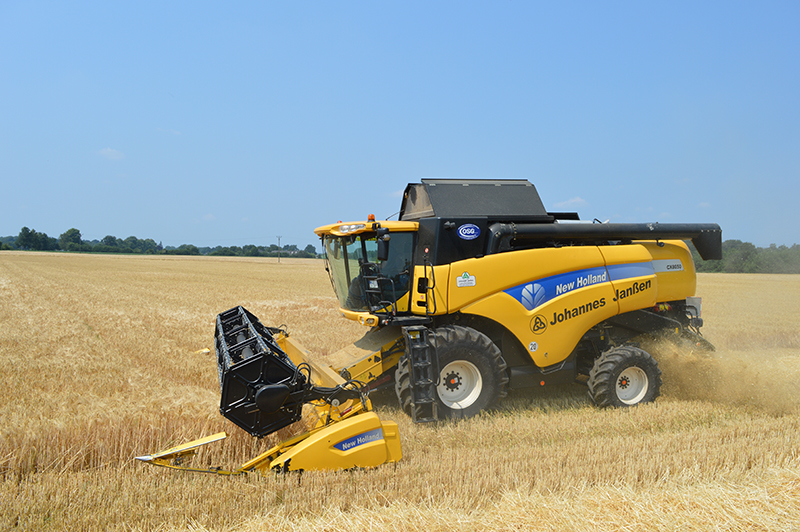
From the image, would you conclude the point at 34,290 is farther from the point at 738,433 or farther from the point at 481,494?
the point at 738,433

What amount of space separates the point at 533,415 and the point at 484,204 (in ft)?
7.97

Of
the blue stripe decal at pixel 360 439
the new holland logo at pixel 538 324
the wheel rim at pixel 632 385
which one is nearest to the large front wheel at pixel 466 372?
the new holland logo at pixel 538 324

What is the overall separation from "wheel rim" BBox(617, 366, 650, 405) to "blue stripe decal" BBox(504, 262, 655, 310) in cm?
111

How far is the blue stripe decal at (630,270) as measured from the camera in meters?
6.11

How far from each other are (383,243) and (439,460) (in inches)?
84.3

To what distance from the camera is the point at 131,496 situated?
3332mm

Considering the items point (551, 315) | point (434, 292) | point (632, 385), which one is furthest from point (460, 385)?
point (632, 385)

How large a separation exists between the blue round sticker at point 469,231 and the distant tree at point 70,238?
107 m

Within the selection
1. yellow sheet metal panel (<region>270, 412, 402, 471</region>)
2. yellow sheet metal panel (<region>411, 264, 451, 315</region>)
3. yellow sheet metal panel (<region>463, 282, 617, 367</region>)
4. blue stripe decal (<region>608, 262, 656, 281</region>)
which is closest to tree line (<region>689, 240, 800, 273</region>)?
blue stripe decal (<region>608, 262, 656, 281</region>)

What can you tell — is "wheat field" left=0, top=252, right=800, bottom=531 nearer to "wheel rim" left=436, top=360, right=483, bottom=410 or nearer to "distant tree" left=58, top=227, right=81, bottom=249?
"wheel rim" left=436, top=360, right=483, bottom=410

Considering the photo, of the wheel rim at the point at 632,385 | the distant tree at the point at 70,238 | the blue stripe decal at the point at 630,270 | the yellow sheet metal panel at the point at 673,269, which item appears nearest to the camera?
the wheel rim at the point at 632,385

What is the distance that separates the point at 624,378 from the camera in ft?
19.7

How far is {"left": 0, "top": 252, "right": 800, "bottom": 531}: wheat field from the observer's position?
10.3ft

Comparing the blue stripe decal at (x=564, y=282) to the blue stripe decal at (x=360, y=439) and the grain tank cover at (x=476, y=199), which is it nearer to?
the grain tank cover at (x=476, y=199)
